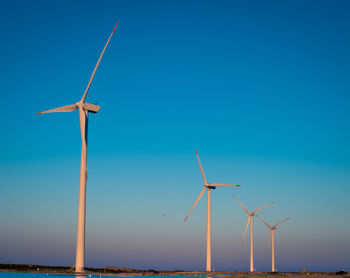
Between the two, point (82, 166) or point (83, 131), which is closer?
point (82, 166)

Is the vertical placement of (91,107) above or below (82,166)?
above

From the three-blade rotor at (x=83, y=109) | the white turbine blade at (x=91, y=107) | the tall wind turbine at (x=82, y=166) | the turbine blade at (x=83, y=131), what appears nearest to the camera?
the tall wind turbine at (x=82, y=166)

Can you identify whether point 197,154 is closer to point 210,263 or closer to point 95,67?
point 210,263

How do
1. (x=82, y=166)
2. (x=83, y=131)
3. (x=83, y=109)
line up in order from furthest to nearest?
(x=83, y=109) → (x=83, y=131) → (x=82, y=166)

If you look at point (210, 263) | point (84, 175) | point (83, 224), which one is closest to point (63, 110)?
point (84, 175)

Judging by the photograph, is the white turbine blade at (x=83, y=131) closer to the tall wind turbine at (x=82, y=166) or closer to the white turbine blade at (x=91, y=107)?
the tall wind turbine at (x=82, y=166)

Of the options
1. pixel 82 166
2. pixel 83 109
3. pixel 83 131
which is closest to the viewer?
pixel 82 166

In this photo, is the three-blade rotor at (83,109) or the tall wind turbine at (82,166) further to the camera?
the three-blade rotor at (83,109)

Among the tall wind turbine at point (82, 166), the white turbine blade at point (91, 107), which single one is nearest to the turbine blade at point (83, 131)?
the tall wind turbine at point (82, 166)

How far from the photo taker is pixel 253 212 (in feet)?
564

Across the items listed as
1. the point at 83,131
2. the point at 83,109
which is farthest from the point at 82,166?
the point at 83,109

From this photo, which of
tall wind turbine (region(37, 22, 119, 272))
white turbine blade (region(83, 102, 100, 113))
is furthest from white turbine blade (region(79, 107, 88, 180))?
white turbine blade (region(83, 102, 100, 113))

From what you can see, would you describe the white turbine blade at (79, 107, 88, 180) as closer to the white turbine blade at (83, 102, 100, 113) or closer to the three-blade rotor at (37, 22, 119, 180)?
the three-blade rotor at (37, 22, 119, 180)

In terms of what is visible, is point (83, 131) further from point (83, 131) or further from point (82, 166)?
point (82, 166)
